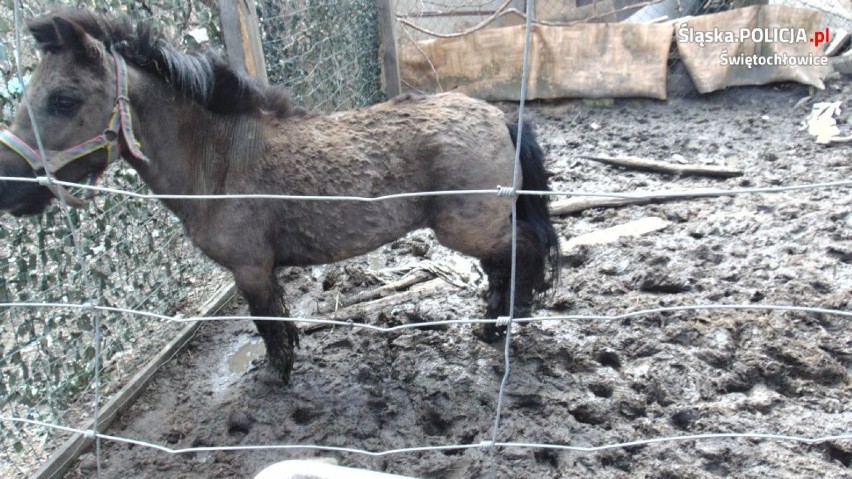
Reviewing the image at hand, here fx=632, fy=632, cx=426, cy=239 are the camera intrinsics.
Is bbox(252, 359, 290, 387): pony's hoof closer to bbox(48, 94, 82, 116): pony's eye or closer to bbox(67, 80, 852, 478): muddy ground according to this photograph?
bbox(67, 80, 852, 478): muddy ground

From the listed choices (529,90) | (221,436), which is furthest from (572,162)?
(221,436)

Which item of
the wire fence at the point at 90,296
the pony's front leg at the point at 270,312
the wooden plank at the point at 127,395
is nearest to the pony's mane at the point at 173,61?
the wire fence at the point at 90,296

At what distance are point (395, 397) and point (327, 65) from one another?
3641mm

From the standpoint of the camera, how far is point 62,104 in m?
2.54

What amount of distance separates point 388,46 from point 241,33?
3.18 meters

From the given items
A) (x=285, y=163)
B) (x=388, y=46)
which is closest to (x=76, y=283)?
(x=285, y=163)

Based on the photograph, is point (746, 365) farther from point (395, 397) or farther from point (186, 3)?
point (186, 3)

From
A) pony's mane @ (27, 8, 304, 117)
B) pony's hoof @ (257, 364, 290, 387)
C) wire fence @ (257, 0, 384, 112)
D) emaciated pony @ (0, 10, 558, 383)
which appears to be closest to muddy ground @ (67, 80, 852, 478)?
pony's hoof @ (257, 364, 290, 387)

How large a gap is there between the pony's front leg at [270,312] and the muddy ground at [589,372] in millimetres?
173

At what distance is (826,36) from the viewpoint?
672cm

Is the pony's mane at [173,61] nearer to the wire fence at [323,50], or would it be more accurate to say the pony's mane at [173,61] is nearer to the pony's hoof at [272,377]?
the pony's hoof at [272,377]

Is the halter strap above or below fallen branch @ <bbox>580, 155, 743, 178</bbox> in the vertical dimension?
above

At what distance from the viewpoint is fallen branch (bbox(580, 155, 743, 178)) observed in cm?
508

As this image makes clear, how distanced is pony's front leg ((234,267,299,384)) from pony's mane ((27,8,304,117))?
794 mm
